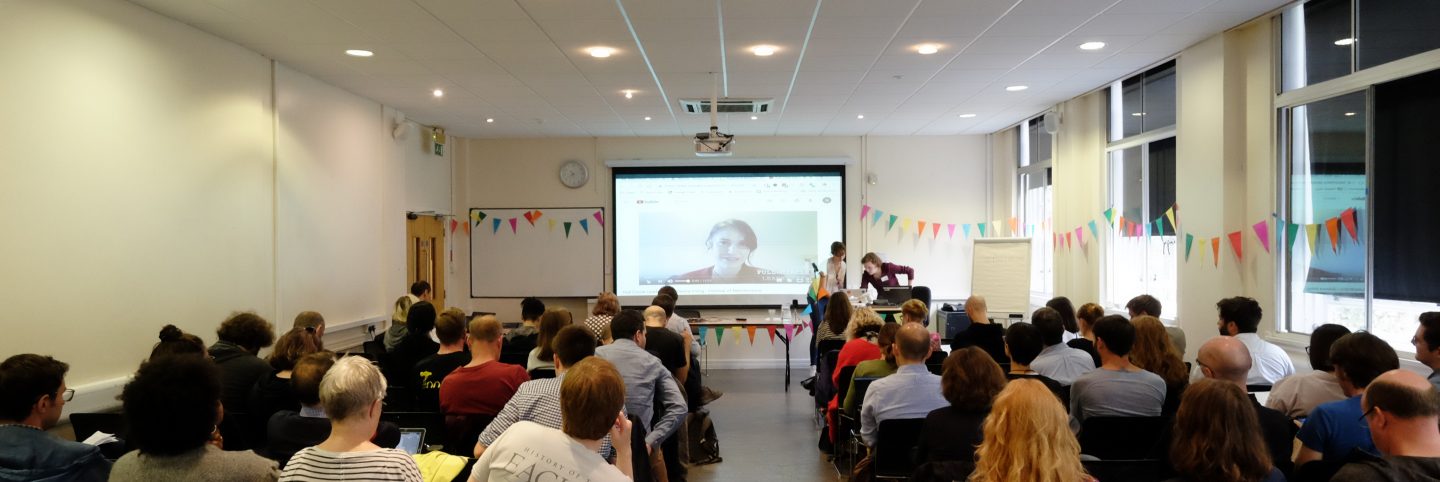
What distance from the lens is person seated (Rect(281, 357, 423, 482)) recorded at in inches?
84.3

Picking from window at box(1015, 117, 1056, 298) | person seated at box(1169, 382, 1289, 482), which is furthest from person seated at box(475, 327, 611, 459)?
window at box(1015, 117, 1056, 298)

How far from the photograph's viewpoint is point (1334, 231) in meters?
5.53

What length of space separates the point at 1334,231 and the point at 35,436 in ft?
20.7

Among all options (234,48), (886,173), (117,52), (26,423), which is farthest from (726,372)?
(26,423)

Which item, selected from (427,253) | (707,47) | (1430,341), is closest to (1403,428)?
(1430,341)

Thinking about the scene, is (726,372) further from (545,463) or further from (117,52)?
(545,463)

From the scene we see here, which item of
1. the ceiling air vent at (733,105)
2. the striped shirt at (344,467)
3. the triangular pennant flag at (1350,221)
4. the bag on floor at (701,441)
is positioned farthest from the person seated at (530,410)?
the ceiling air vent at (733,105)

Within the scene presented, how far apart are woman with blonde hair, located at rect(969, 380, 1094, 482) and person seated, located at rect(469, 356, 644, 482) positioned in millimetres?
905

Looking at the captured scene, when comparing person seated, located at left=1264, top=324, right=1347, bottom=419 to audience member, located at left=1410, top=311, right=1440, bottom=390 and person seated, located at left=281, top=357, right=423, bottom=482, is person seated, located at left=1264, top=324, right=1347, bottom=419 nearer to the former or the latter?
audience member, located at left=1410, top=311, right=1440, bottom=390

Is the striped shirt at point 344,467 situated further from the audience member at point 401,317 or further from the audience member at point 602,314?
the audience member at point 602,314

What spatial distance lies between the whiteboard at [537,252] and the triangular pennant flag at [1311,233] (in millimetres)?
7691

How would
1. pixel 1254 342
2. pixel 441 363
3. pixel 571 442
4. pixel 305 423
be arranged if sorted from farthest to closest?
pixel 1254 342 < pixel 441 363 < pixel 305 423 < pixel 571 442

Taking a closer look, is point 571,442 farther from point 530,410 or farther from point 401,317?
point 401,317

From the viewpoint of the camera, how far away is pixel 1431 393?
233 cm
